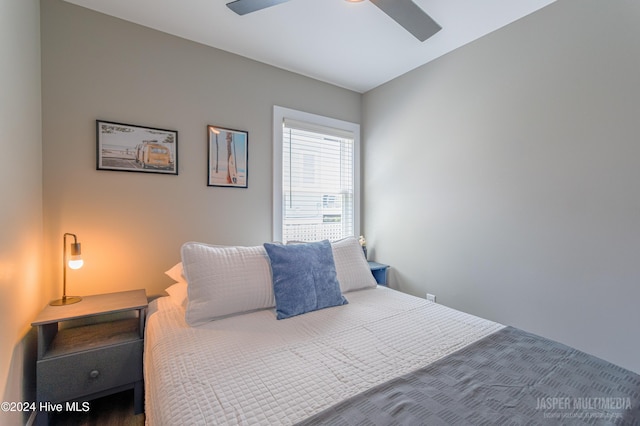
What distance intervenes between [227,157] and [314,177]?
91 centimetres

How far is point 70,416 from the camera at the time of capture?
1590mm

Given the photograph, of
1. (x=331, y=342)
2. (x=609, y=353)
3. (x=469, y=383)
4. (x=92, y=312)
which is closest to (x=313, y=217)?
(x=331, y=342)

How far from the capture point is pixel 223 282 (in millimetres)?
1586

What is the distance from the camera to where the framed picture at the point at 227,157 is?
2281 mm

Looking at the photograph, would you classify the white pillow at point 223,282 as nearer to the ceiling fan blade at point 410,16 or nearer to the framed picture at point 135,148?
the framed picture at point 135,148

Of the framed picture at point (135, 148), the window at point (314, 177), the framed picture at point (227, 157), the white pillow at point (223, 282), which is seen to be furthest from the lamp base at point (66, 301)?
the window at point (314, 177)

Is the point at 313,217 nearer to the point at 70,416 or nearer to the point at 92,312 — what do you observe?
the point at 92,312

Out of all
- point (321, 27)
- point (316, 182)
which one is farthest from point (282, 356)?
point (321, 27)

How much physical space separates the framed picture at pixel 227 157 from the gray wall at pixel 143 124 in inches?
2.2

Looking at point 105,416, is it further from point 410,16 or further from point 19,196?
point 410,16

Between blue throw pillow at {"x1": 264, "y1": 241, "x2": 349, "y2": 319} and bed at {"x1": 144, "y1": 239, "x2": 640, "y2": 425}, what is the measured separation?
18mm

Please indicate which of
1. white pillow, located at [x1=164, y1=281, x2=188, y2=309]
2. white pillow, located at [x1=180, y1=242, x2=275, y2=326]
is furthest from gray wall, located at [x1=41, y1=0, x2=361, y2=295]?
white pillow, located at [x1=180, y1=242, x2=275, y2=326]

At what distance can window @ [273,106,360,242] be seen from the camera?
2641 mm

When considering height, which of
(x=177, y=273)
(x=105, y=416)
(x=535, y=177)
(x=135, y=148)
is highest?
(x=135, y=148)
